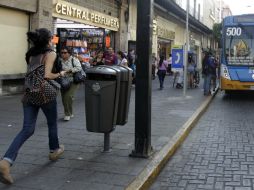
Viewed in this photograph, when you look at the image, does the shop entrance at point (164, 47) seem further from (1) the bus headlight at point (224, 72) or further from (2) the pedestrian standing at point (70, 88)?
(2) the pedestrian standing at point (70, 88)

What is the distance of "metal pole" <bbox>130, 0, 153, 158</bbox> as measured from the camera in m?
6.49

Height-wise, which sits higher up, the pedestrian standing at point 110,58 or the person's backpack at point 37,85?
the pedestrian standing at point 110,58

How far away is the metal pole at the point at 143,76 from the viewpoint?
649 cm

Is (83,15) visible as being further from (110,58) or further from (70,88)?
(70,88)

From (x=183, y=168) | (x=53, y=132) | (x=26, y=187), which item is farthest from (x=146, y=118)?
(x=26, y=187)

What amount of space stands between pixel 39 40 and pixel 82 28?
14135mm

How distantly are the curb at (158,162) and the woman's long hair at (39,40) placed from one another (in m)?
1.90

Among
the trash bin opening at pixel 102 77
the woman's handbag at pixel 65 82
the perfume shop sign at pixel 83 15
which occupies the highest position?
the perfume shop sign at pixel 83 15

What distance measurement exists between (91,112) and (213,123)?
5132mm

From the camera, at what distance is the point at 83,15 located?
1855cm

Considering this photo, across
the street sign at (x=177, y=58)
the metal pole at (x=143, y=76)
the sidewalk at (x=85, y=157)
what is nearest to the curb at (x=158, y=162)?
the sidewalk at (x=85, y=157)

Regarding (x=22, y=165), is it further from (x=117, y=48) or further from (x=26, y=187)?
(x=117, y=48)

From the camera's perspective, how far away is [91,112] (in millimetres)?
6477

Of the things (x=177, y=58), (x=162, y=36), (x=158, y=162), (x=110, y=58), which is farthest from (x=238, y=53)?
(x=162, y=36)
